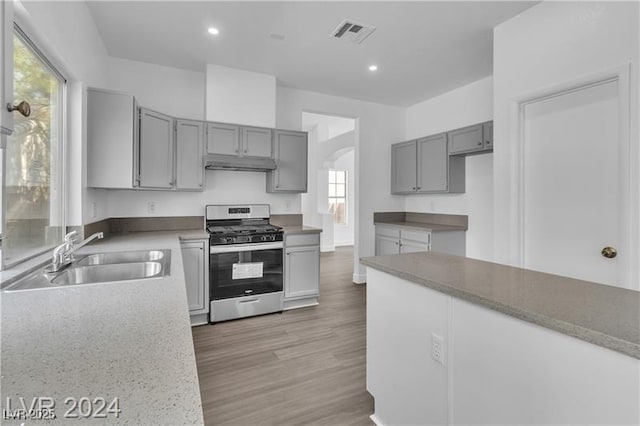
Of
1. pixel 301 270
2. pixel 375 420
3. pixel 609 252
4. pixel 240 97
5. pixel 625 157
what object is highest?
pixel 240 97

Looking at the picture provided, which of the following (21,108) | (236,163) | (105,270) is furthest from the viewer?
(236,163)

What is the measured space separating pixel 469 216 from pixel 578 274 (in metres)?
1.83

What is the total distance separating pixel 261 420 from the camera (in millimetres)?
1833

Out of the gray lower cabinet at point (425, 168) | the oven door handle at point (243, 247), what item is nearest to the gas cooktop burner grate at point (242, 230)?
the oven door handle at point (243, 247)

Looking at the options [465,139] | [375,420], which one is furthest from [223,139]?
[375,420]

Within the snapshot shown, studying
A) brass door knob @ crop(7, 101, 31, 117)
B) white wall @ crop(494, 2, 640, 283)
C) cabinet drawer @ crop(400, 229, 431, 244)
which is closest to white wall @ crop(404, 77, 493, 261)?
cabinet drawer @ crop(400, 229, 431, 244)

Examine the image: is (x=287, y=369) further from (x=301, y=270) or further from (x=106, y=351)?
(x=106, y=351)

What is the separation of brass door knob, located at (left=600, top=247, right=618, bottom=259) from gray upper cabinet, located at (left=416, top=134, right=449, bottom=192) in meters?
2.10

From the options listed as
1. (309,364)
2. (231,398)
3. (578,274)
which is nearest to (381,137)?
(578,274)

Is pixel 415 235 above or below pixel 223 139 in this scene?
below

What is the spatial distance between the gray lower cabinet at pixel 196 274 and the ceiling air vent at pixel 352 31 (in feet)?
7.81

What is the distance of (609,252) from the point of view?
2.21m

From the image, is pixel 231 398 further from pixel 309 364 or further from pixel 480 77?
pixel 480 77

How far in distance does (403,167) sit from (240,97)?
8.38 feet
